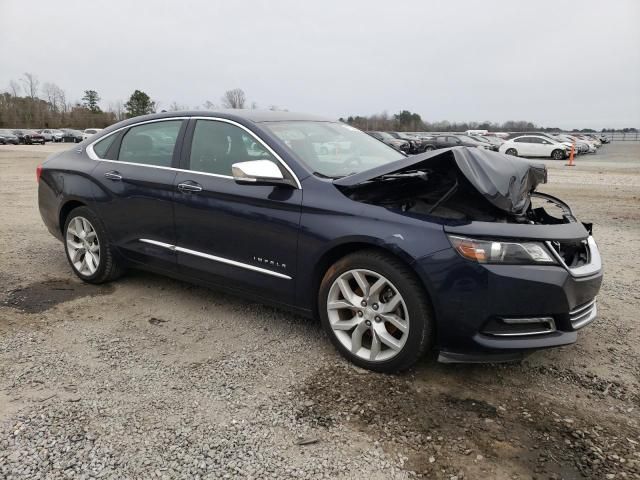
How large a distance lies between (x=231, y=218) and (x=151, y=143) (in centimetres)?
123

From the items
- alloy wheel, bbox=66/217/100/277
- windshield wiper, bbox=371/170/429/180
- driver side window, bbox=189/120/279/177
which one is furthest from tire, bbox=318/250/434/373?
alloy wheel, bbox=66/217/100/277

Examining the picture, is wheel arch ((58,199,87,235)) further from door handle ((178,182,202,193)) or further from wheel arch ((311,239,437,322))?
wheel arch ((311,239,437,322))

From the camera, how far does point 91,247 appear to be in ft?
14.8

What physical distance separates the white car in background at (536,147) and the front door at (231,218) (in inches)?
1082

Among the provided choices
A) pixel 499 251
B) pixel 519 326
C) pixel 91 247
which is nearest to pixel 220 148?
pixel 91 247

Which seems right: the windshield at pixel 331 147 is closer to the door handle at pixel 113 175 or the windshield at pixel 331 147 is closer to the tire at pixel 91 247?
the door handle at pixel 113 175

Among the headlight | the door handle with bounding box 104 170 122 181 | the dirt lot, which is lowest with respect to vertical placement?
the dirt lot

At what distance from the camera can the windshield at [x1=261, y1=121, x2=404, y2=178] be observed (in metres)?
3.46

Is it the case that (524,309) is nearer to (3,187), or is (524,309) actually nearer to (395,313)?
(395,313)

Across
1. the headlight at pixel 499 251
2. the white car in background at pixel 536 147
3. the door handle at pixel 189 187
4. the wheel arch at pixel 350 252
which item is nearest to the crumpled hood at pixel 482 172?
the headlight at pixel 499 251

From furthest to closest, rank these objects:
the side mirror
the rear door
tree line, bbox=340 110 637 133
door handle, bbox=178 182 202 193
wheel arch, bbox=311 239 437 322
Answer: tree line, bbox=340 110 637 133
the rear door
door handle, bbox=178 182 202 193
the side mirror
wheel arch, bbox=311 239 437 322

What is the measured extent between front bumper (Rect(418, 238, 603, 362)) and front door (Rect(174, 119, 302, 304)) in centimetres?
99

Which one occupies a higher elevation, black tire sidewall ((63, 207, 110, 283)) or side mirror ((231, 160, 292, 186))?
side mirror ((231, 160, 292, 186))

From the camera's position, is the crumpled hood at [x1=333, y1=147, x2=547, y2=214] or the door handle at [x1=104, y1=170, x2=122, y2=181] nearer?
the crumpled hood at [x1=333, y1=147, x2=547, y2=214]
